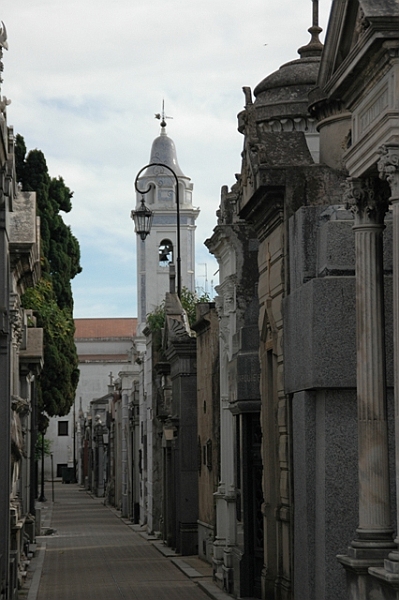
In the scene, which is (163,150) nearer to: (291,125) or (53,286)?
(53,286)

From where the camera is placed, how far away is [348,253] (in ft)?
45.1

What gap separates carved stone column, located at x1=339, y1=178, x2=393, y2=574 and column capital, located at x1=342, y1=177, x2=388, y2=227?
0.25m

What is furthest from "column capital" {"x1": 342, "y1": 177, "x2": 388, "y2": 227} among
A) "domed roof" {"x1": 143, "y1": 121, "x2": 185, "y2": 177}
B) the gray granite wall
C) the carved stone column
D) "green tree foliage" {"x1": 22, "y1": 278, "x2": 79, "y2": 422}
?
"domed roof" {"x1": 143, "y1": 121, "x2": 185, "y2": 177}

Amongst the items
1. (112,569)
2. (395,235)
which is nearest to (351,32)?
(395,235)

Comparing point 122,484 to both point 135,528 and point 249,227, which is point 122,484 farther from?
point 249,227

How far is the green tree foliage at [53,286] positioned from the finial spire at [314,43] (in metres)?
18.7

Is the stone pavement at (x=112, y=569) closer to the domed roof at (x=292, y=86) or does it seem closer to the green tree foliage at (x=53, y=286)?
the green tree foliage at (x=53, y=286)

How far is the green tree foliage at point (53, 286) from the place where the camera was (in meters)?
38.6

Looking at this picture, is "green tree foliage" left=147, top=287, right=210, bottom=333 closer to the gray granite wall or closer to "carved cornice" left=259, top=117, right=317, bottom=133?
"carved cornice" left=259, top=117, right=317, bottom=133

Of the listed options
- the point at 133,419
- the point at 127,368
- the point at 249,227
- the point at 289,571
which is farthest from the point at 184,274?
the point at 289,571

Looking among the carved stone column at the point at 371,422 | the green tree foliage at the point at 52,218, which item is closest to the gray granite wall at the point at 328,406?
the carved stone column at the point at 371,422

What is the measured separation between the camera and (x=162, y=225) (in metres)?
85.4

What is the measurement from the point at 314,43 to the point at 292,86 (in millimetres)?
823

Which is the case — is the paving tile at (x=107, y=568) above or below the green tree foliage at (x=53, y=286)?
below
